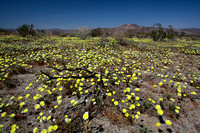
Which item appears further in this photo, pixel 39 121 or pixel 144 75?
pixel 144 75

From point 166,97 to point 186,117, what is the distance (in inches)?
31.0

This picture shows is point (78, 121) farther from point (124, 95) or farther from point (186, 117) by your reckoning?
point (186, 117)

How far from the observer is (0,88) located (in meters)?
3.43

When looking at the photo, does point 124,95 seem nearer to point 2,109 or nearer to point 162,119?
point 162,119

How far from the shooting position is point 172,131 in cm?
213

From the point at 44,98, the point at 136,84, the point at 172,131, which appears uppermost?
the point at 136,84

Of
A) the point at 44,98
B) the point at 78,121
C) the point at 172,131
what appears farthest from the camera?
the point at 44,98

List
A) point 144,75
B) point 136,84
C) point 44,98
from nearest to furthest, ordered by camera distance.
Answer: point 44,98, point 136,84, point 144,75

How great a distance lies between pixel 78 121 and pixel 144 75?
12.6 ft

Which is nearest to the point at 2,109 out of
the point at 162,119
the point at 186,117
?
the point at 162,119

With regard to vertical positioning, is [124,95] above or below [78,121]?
above

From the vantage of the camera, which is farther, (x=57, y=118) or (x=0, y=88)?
(x=0, y=88)

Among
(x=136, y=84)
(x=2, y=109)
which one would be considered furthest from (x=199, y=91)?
(x=2, y=109)

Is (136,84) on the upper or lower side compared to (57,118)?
upper
